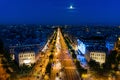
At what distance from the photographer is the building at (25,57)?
2150cm

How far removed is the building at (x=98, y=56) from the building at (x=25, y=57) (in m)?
4.60

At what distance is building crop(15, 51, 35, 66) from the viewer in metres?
21.5

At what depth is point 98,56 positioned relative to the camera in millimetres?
22781

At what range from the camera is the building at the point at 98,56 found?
22.3 metres

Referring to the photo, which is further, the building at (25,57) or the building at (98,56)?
the building at (98,56)

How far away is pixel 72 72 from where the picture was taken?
15.0 metres

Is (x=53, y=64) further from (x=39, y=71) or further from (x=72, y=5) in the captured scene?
(x=72, y=5)

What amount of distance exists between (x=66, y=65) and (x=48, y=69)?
2.11m

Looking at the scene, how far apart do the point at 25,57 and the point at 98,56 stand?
222 inches

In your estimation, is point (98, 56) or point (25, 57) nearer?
point (25, 57)

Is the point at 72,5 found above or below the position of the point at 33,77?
above

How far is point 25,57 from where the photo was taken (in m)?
22.2

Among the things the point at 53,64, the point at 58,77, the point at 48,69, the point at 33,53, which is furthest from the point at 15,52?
the point at 58,77

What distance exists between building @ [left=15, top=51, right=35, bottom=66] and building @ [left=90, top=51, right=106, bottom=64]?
460cm
